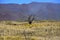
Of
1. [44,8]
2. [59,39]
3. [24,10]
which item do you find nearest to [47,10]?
[44,8]

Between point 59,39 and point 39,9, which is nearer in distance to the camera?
point 59,39

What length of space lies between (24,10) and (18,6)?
9.32 m

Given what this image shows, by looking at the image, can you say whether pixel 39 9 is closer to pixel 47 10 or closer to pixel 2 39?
pixel 47 10

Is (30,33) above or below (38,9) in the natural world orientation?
above

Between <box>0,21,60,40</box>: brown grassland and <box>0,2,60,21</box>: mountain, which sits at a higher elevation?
<box>0,21,60,40</box>: brown grassland

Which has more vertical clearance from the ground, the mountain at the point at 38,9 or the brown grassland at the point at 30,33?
the brown grassland at the point at 30,33

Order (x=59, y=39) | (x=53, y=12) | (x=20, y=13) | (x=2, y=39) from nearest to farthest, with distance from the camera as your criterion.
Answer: (x=2, y=39) < (x=59, y=39) < (x=20, y=13) < (x=53, y=12)

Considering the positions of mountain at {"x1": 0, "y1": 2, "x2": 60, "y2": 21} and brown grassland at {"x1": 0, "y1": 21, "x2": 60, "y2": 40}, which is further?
mountain at {"x1": 0, "y1": 2, "x2": 60, "y2": 21}

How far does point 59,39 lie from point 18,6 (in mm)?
135400

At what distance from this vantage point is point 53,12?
509 feet

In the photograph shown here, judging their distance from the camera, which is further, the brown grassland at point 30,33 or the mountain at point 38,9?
the mountain at point 38,9

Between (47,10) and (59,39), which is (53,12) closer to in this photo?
(47,10)

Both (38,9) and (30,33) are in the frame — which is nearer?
(30,33)

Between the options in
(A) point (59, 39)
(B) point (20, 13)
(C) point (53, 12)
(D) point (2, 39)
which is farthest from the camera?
(C) point (53, 12)
